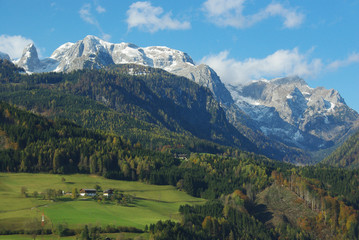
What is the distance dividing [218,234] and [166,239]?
36.2 m

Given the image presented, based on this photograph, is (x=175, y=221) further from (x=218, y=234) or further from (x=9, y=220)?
(x=9, y=220)

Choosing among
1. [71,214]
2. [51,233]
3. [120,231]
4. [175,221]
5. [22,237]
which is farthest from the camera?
[175,221]

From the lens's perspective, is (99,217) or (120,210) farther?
(120,210)

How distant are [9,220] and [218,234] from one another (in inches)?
3357

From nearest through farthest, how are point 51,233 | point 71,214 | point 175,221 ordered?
point 51,233 → point 71,214 → point 175,221

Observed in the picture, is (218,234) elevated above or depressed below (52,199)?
below

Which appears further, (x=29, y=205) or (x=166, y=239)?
(x=29, y=205)

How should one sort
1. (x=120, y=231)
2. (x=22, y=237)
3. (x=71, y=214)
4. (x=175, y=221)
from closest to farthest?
(x=22, y=237)
(x=120, y=231)
(x=71, y=214)
(x=175, y=221)

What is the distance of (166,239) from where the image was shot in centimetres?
16888

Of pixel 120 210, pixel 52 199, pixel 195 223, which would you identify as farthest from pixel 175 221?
pixel 52 199

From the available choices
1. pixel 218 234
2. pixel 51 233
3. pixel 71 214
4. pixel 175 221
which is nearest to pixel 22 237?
pixel 51 233

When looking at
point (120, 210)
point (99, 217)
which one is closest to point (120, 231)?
point (99, 217)

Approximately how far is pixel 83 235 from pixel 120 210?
162ft

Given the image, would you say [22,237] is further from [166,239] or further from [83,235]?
[166,239]
